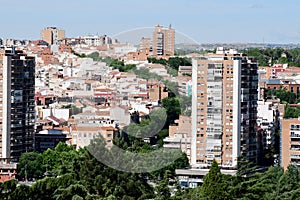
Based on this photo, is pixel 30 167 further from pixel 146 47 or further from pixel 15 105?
pixel 146 47

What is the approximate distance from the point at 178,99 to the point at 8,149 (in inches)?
246

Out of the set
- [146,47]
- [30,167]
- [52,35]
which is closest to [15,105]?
[30,167]

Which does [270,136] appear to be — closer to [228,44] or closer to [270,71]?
[228,44]

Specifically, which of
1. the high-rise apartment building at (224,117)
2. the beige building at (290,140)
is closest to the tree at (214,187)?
the high-rise apartment building at (224,117)

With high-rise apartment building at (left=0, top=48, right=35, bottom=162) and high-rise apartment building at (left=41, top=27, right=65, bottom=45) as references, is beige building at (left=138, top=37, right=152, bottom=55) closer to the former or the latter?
high-rise apartment building at (left=0, top=48, right=35, bottom=162)

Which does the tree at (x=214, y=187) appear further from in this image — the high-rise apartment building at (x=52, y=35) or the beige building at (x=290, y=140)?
the high-rise apartment building at (x=52, y=35)

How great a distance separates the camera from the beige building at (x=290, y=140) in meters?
10.5

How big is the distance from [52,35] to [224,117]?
67.6ft

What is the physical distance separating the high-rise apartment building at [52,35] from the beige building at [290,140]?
20.6 m

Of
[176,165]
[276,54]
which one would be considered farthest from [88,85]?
[276,54]

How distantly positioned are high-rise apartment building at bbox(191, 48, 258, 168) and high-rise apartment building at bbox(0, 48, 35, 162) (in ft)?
6.97

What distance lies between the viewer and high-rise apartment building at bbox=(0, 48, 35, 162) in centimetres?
1145

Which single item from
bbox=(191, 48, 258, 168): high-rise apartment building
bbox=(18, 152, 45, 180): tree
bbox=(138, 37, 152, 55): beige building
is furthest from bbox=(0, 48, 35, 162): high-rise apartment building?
bbox=(138, 37, 152, 55): beige building

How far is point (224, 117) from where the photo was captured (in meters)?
10.8
